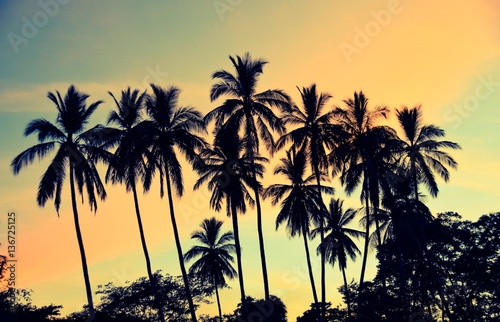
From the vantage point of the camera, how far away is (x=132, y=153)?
36.9m

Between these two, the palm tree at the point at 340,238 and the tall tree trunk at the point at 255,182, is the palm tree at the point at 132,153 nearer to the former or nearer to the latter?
the tall tree trunk at the point at 255,182

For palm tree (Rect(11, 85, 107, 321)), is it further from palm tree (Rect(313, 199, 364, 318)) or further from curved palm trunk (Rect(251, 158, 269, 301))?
palm tree (Rect(313, 199, 364, 318))

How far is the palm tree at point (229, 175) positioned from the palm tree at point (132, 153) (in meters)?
4.80

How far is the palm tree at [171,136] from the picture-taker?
124 feet

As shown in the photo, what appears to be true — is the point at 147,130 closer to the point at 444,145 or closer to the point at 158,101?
the point at 158,101

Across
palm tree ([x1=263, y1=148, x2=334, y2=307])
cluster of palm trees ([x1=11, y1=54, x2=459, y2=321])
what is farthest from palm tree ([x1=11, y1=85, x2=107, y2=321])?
palm tree ([x1=263, y1=148, x2=334, y2=307])

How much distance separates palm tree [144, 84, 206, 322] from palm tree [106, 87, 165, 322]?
2.73ft

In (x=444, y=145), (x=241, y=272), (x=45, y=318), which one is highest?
(x=444, y=145)

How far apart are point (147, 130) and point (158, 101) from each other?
255cm

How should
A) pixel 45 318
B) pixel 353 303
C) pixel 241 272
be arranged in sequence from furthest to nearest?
pixel 353 303
pixel 241 272
pixel 45 318

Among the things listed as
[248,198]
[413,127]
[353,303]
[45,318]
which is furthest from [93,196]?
[353,303]

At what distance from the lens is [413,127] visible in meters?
45.9

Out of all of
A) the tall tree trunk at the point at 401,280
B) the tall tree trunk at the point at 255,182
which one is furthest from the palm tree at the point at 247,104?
the tall tree trunk at the point at 401,280

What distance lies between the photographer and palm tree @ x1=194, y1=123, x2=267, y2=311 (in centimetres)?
4012
